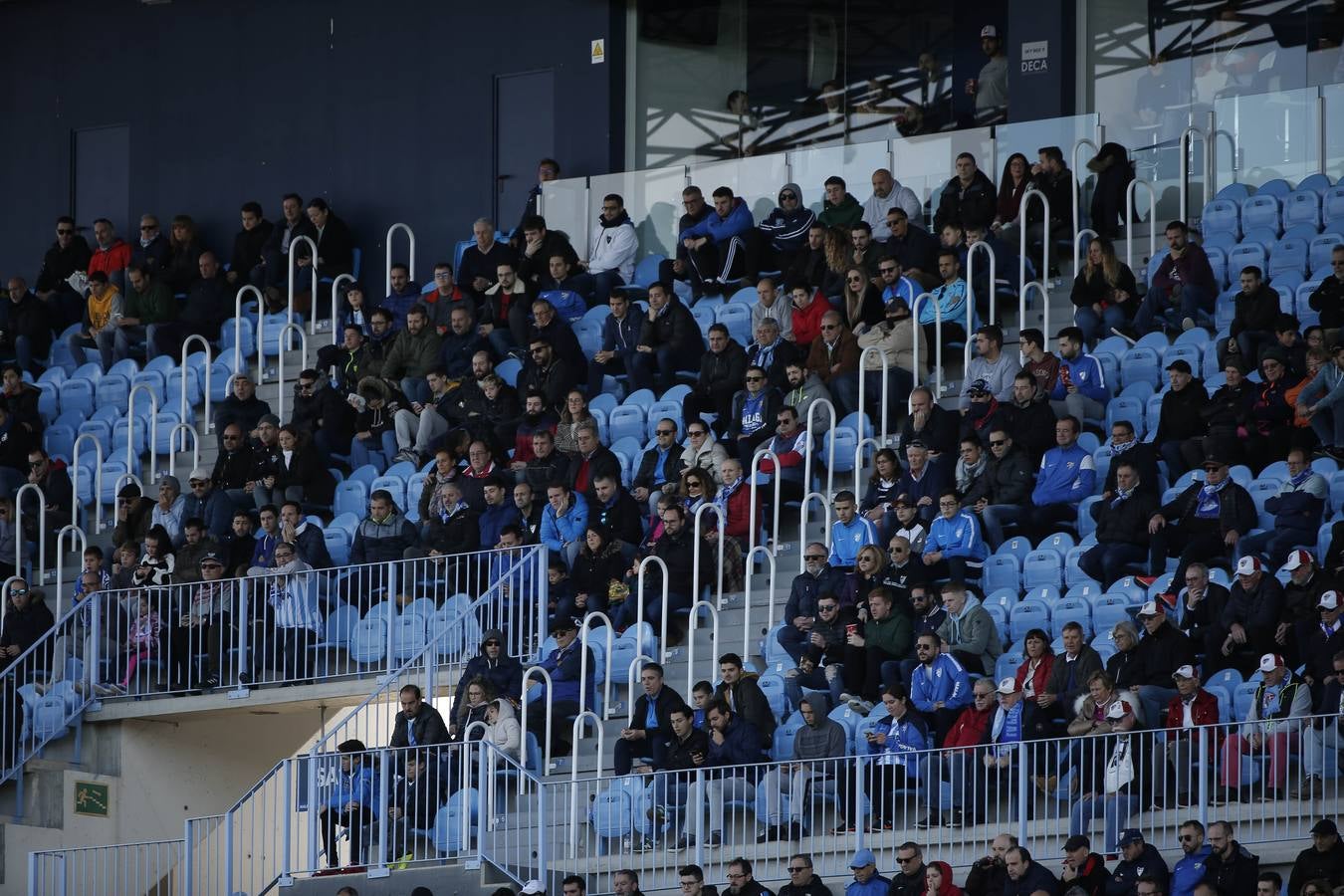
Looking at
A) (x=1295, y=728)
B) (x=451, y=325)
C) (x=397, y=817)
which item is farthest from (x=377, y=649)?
(x=1295, y=728)

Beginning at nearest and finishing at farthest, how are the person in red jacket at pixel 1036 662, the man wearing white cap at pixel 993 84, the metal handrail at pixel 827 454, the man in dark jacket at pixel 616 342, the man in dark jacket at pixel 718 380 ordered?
the person in red jacket at pixel 1036 662
the metal handrail at pixel 827 454
the man in dark jacket at pixel 718 380
the man in dark jacket at pixel 616 342
the man wearing white cap at pixel 993 84

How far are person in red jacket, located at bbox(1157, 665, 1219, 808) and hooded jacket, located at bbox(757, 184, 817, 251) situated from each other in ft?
23.2

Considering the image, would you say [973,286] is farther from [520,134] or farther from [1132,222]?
[520,134]

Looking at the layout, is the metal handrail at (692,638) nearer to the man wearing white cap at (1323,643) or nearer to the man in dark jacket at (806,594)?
the man in dark jacket at (806,594)

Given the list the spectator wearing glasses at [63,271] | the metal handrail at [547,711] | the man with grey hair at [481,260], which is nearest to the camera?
the metal handrail at [547,711]

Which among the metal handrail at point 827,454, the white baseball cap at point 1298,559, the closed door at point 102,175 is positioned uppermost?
the closed door at point 102,175

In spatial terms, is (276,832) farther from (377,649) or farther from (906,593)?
(906,593)

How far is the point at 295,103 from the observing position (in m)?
25.0

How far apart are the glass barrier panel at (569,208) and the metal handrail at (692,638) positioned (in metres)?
6.27

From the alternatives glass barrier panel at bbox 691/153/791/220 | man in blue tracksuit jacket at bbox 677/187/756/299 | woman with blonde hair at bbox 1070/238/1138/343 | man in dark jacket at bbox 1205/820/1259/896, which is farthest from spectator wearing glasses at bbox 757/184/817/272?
man in dark jacket at bbox 1205/820/1259/896

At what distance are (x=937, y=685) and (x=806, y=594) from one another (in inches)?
57.4

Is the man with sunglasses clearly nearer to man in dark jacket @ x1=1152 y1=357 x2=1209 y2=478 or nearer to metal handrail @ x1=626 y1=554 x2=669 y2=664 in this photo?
metal handrail @ x1=626 y1=554 x2=669 y2=664

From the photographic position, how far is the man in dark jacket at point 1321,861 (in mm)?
12852

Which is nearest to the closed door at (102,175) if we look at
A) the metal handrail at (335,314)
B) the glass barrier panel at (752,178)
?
the metal handrail at (335,314)
